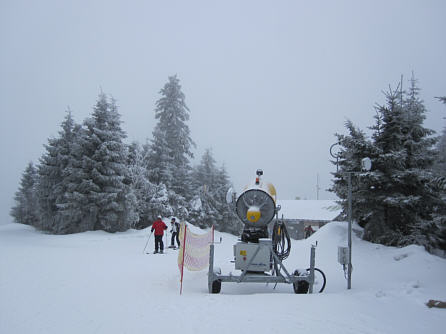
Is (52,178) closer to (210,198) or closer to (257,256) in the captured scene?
(210,198)

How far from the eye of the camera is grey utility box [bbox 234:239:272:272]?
28.0 feet

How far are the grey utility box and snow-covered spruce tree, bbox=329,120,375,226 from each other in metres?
6.83

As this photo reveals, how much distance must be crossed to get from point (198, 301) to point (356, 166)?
9786 millimetres

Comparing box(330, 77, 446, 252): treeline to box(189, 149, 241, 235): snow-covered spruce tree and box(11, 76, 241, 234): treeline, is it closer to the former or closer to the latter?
box(11, 76, 241, 234): treeline

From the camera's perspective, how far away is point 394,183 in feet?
46.0

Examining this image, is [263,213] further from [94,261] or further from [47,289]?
[94,261]

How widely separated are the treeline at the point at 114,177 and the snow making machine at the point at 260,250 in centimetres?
1627

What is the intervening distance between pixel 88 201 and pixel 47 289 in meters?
17.1

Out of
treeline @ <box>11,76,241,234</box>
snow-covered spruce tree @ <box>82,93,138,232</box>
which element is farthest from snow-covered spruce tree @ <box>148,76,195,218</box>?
snow-covered spruce tree @ <box>82,93,138,232</box>

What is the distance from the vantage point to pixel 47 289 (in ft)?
25.6

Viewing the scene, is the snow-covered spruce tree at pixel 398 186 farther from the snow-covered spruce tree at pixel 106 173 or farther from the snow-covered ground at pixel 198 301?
the snow-covered spruce tree at pixel 106 173

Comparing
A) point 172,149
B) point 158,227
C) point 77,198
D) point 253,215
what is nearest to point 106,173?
point 77,198

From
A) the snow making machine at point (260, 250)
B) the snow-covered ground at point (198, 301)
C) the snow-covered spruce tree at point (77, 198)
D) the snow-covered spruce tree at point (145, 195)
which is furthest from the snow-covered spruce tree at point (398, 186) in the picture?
the snow-covered spruce tree at point (145, 195)

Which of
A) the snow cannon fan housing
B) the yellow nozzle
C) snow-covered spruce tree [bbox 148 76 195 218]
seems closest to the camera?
the yellow nozzle
